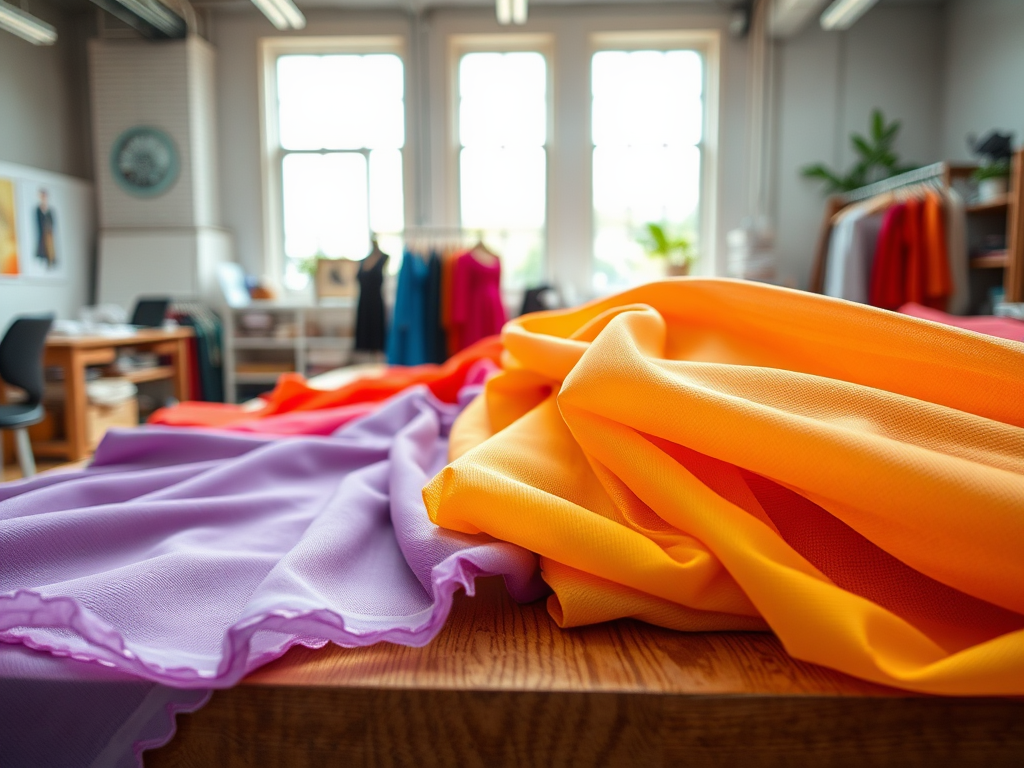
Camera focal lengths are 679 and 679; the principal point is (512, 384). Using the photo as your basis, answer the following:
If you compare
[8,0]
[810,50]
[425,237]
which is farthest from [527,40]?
[8,0]

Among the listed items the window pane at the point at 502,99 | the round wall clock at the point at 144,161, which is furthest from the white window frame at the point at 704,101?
the round wall clock at the point at 144,161

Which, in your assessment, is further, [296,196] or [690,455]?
[296,196]

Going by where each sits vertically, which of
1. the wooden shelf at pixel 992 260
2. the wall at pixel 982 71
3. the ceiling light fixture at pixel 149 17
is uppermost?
the ceiling light fixture at pixel 149 17

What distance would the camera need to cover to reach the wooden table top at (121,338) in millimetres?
4062

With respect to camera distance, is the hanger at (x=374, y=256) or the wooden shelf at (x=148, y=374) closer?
the wooden shelf at (x=148, y=374)

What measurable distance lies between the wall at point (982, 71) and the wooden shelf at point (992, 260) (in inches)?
38.6

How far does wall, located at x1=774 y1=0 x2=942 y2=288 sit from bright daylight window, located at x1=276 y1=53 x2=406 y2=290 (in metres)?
3.48

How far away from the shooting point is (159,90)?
5.84 m

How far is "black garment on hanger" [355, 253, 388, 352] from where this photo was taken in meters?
5.70

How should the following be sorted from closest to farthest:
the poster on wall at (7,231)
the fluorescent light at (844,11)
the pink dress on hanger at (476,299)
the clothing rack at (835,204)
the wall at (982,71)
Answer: the fluorescent light at (844,11)
the wall at (982,71)
the poster on wall at (7,231)
the clothing rack at (835,204)
the pink dress on hanger at (476,299)

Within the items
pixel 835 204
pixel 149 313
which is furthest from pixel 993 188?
pixel 149 313

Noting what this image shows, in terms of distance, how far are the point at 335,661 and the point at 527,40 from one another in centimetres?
644

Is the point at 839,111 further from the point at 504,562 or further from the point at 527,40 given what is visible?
the point at 504,562

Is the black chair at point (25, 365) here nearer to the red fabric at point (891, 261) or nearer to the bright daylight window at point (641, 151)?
the bright daylight window at point (641, 151)
